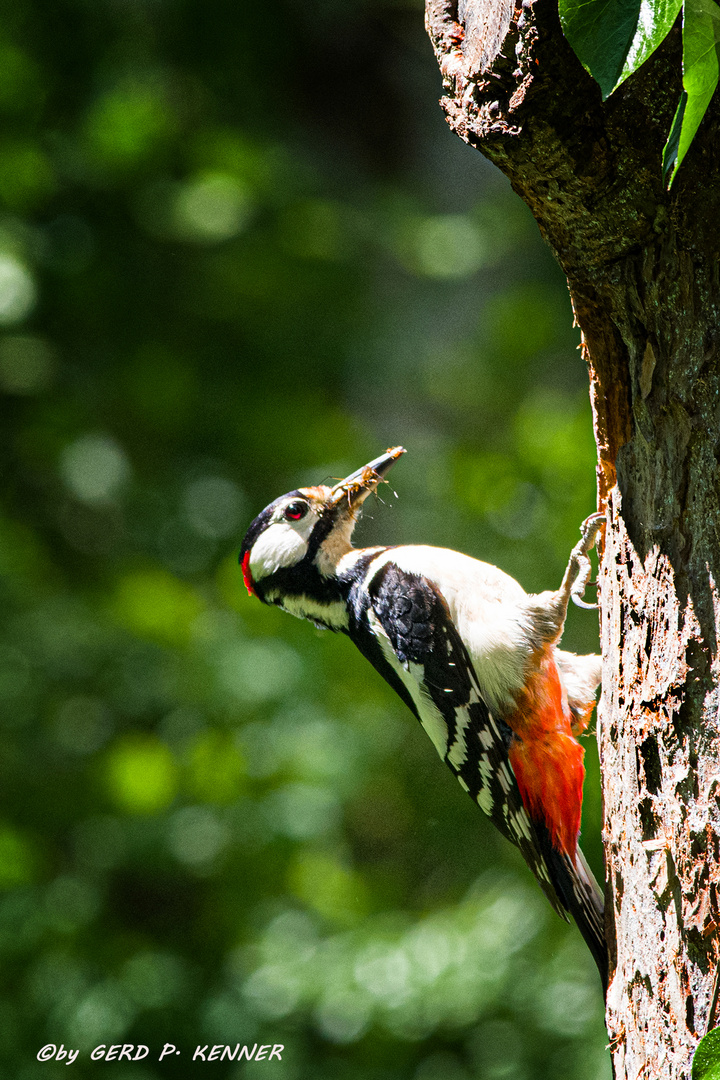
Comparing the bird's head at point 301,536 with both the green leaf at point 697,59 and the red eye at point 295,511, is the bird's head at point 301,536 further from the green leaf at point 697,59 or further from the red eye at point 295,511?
the green leaf at point 697,59

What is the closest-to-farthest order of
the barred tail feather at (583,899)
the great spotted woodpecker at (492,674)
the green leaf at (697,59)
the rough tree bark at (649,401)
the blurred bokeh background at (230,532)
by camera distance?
the green leaf at (697,59), the rough tree bark at (649,401), the barred tail feather at (583,899), the great spotted woodpecker at (492,674), the blurred bokeh background at (230,532)

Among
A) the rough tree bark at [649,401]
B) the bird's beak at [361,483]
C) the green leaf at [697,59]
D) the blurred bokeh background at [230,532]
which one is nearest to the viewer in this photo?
the green leaf at [697,59]

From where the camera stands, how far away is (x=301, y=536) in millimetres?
2559

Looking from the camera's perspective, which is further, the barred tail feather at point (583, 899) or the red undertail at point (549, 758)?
the red undertail at point (549, 758)

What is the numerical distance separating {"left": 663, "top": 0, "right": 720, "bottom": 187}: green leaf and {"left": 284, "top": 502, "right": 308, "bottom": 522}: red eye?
5.14ft

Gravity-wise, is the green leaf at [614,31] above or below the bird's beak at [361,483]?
above

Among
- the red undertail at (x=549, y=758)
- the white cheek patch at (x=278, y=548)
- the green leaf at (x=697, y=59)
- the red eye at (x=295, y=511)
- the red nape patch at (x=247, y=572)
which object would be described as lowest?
the red undertail at (x=549, y=758)

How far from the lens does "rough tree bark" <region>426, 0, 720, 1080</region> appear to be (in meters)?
1.36

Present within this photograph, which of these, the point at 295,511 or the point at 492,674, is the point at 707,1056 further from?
the point at 295,511

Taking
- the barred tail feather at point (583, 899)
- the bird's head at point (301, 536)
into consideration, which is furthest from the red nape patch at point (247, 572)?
the barred tail feather at point (583, 899)

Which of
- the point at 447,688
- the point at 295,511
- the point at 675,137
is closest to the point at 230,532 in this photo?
the point at 295,511

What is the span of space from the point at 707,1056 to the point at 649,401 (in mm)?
938

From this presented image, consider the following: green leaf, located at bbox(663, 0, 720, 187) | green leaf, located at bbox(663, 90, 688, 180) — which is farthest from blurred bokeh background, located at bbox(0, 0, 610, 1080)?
green leaf, located at bbox(663, 0, 720, 187)

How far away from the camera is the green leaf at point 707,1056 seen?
114 centimetres
